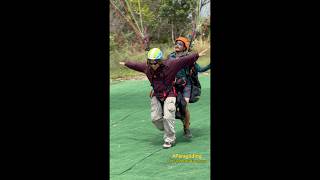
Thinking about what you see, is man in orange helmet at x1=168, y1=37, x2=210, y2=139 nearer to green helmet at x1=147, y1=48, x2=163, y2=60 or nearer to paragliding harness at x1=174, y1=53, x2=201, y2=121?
paragliding harness at x1=174, y1=53, x2=201, y2=121

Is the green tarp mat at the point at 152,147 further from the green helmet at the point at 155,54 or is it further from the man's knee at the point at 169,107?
the green helmet at the point at 155,54

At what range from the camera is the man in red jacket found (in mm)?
6445

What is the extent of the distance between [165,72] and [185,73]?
0.45 m

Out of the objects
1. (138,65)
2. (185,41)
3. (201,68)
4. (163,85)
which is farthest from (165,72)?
(201,68)

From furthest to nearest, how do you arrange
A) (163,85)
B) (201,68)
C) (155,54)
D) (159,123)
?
(201,68) → (159,123) → (163,85) → (155,54)

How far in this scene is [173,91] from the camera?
6637 mm

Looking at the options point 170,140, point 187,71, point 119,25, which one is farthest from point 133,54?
point 170,140

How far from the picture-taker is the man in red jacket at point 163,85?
6445mm

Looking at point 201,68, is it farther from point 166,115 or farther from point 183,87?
point 166,115

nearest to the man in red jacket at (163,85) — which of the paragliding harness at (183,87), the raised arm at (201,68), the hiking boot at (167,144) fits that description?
the hiking boot at (167,144)

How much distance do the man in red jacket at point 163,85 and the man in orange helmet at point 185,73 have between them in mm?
199

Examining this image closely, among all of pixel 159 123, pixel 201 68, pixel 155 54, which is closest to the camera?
pixel 155 54

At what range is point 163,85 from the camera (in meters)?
6.56
